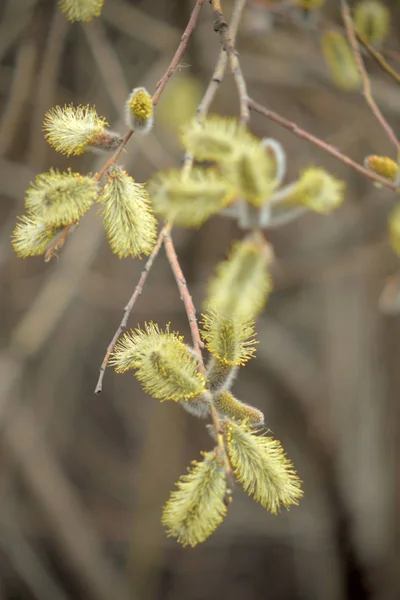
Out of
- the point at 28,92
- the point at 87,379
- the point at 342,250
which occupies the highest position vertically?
the point at 342,250

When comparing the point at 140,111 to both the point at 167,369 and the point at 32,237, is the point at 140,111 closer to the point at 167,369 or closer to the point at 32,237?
the point at 32,237

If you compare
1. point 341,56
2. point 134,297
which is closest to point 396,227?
point 134,297

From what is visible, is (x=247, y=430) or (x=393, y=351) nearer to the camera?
(x=247, y=430)

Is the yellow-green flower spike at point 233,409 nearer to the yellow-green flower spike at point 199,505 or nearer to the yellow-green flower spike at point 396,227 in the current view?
the yellow-green flower spike at point 199,505

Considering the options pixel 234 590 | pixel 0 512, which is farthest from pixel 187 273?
pixel 234 590

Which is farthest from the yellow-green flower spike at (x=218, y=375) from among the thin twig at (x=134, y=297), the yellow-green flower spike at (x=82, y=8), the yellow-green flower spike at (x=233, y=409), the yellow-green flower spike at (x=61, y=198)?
the yellow-green flower spike at (x=82, y=8)

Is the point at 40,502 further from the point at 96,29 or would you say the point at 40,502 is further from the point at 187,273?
the point at 96,29

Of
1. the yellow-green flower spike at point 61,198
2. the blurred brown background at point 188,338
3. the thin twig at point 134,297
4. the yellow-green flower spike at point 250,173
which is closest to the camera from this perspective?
the yellow-green flower spike at point 250,173
